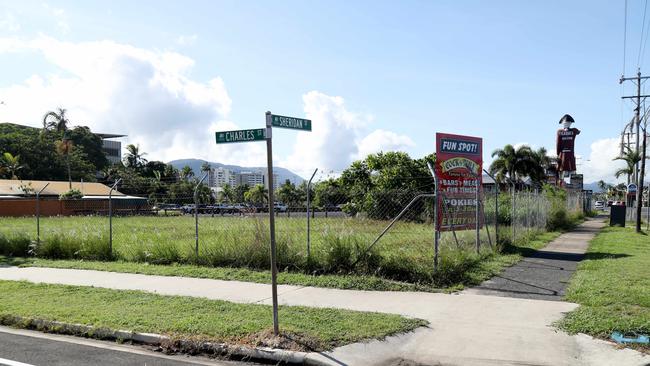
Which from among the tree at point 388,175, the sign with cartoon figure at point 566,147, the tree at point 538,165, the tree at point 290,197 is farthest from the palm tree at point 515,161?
the tree at point 290,197

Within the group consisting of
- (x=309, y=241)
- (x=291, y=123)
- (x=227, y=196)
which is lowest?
(x=309, y=241)

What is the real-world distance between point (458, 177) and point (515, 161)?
42.8 m

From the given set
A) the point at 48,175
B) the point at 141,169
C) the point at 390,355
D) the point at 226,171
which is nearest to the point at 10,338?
the point at 390,355

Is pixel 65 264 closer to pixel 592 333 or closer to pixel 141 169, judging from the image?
pixel 592 333

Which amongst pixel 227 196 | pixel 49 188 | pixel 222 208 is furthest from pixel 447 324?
pixel 49 188

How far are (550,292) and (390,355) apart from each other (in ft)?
14.7

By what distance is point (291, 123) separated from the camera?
21.2 ft

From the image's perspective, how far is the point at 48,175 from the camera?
253 ft

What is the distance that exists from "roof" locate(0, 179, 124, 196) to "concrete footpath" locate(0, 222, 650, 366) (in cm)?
4381

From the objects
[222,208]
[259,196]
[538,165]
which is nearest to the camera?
[222,208]

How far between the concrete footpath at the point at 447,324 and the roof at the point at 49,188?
43814 millimetres

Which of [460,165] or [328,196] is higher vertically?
[460,165]

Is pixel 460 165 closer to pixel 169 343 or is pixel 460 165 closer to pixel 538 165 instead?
pixel 169 343

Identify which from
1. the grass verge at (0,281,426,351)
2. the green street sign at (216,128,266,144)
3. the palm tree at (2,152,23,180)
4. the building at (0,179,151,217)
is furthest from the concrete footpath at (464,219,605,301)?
the palm tree at (2,152,23,180)
